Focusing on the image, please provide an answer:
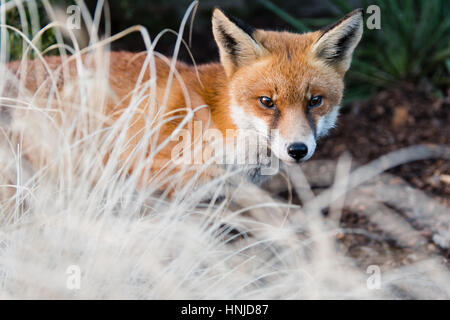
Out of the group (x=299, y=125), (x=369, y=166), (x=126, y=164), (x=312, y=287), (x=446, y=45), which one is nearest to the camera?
(x=312, y=287)

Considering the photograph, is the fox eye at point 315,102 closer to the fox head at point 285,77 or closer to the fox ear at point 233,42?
the fox head at point 285,77

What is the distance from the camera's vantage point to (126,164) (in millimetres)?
2947

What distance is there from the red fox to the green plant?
6.82 ft

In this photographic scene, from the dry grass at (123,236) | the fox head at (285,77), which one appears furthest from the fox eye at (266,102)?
the dry grass at (123,236)

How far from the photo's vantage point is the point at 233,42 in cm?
299

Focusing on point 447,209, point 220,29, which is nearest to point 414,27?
point 447,209

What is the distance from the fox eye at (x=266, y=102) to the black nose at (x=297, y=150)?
35 cm

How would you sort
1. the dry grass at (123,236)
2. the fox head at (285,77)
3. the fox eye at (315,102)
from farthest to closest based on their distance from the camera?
1. the fox eye at (315,102)
2. the fox head at (285,77)
3. the dry grass at (123,236)

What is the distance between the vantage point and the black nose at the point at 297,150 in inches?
104

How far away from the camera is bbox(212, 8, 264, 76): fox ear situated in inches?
111

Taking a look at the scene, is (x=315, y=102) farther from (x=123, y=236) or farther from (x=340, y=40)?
(x=123, y=236)

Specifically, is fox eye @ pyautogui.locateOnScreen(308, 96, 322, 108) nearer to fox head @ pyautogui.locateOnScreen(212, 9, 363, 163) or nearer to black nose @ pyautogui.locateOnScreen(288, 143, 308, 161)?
fox head @ pyautogui.locateOnScreen(212, 9, 363, 163)
